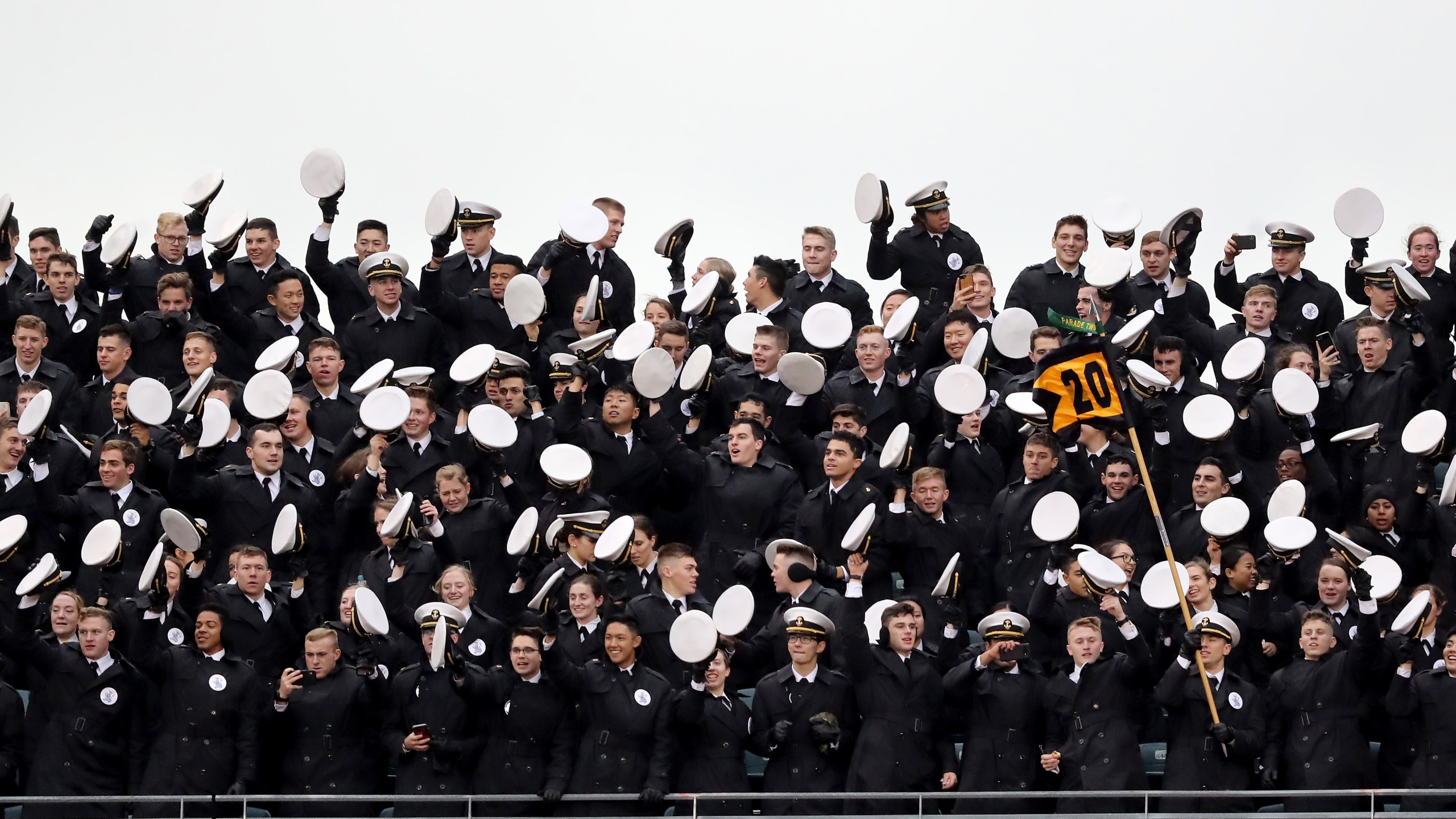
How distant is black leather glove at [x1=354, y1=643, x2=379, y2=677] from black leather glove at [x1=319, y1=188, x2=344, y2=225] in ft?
13.9

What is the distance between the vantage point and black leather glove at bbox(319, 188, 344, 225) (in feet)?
52.6

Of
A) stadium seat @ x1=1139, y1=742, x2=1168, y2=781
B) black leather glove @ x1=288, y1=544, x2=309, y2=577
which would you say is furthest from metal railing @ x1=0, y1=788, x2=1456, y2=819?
black leather glove @ x1=288, y1=544, x2=309, y2=577

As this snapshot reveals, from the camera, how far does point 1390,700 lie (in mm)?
12352

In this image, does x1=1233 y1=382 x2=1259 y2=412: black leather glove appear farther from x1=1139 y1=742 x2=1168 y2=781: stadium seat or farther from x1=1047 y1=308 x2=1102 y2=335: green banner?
x1=1139 y1=742 x2=1168 y2=781: stadium seat

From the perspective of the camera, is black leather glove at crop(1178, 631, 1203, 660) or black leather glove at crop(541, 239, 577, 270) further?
black leather glove at crop(541, 239, 577, 270)

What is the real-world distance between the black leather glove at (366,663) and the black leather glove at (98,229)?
14.9 ft

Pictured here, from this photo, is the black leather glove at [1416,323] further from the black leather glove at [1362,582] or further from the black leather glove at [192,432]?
the black leather glove at [192,432]

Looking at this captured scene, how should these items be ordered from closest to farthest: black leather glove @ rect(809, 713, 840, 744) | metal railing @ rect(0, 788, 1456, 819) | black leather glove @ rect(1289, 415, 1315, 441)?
metal railing @ rect(0, 788, 1456, 819) < black leather glove @ rect(809, 713, 840, 744) < black leather glove @ rect(1289, 415, 1315, 441)

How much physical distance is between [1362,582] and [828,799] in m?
2.82

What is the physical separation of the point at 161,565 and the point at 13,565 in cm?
136

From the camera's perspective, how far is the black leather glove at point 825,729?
12.3m

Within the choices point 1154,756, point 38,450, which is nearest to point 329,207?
point 38,450

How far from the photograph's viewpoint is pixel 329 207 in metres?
16.1

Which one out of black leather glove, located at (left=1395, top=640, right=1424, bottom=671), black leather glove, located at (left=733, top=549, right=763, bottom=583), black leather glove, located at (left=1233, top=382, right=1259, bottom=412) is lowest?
black leather glove, located at (left=1395, top=640, right=1424, bottom=671)
